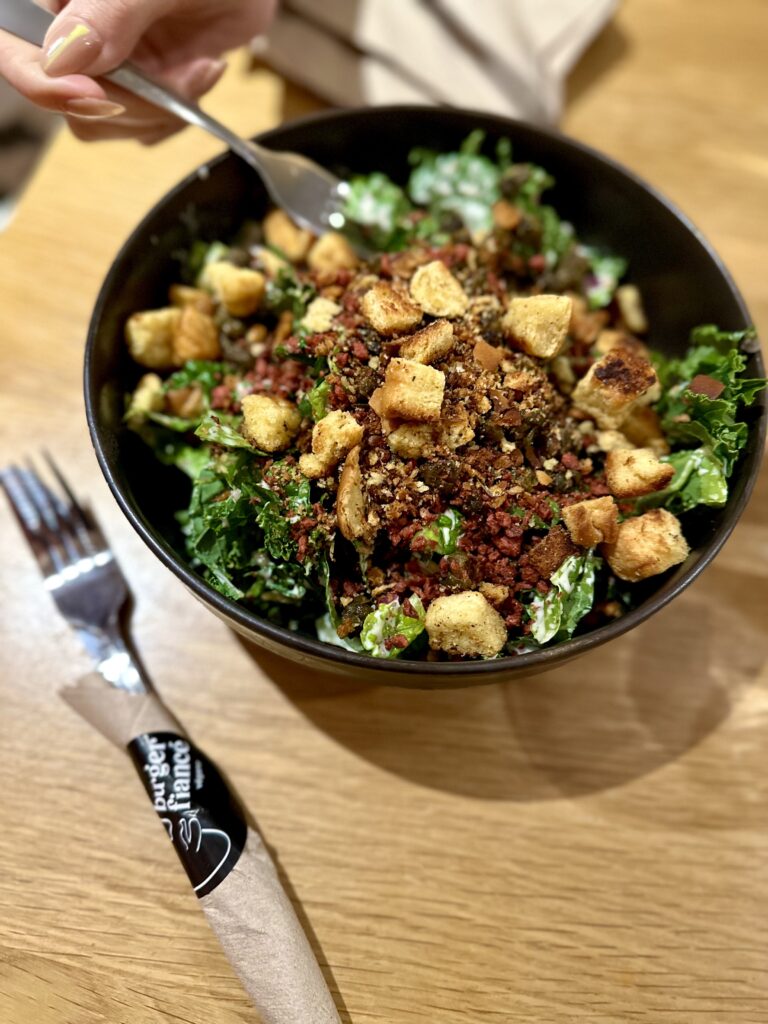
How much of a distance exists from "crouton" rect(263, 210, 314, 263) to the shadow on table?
105cm

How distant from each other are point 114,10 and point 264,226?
0.61 meters

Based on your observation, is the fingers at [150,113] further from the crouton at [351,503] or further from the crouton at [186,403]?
the crouton at [351,503]

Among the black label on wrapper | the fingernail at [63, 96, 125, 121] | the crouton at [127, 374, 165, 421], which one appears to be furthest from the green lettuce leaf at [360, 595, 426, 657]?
the fingernail at [63, 96, 125, 121]

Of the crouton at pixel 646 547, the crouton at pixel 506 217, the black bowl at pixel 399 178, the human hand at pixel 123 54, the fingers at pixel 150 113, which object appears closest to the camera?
the black bowl at pixel 399 178

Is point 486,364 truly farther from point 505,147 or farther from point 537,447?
point 505,147

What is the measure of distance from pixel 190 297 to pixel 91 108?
18.2 inches

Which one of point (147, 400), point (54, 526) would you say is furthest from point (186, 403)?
point (54, 526)

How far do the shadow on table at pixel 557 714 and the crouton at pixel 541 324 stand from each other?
76cm

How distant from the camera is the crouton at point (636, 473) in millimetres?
1585

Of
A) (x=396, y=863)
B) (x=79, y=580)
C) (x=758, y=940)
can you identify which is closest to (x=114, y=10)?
(x=79, y=580)

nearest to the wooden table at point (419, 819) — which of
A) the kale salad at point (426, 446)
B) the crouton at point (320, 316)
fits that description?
the kale salad at point (426, 446)

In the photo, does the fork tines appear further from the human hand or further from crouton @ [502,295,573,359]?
crouton @ [502,295,573,359]

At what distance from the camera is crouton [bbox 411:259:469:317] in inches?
64.0

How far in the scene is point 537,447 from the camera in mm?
1646
